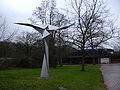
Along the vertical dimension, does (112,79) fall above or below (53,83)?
below

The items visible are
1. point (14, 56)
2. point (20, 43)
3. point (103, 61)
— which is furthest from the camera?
point (103, 61)

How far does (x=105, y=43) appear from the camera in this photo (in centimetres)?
2767

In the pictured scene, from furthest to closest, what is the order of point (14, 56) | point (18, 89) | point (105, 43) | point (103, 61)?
point (103, 61) < point (14, 56) < point (105, 43) < point (18, 89)

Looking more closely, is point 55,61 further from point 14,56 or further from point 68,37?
point 68,37

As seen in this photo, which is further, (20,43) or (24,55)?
(20,43)

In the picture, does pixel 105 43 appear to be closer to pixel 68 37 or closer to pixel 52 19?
pixel 68 37

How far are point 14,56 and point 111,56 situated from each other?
39.9m

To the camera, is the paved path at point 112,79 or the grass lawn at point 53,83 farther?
the paved path at point 112,79

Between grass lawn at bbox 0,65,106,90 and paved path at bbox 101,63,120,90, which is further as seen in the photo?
paved path at bbox 101,63,120,90

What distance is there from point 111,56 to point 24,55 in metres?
37.3

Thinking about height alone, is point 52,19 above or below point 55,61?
above

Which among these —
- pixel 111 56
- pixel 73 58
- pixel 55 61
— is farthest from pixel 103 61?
pixel 55 61

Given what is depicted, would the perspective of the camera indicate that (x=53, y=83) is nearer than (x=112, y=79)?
Yes

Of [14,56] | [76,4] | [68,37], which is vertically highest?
[76,4]
